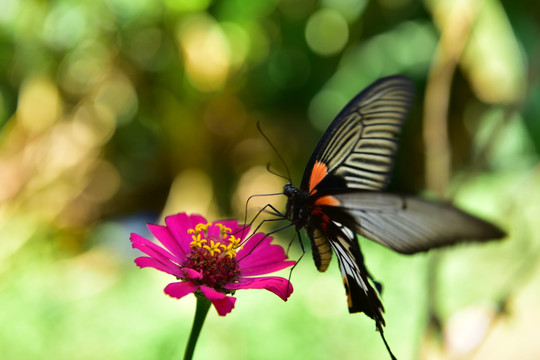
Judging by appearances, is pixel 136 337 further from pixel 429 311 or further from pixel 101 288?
pixel 429 311

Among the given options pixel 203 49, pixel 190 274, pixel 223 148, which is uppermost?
pixel 190 274

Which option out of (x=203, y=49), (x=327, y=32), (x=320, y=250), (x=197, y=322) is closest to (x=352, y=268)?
(x=320, y=250)

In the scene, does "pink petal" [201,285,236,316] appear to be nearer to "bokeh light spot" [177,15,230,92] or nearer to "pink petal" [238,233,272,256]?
"pink petal" [238,233,272,256]

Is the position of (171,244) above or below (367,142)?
below

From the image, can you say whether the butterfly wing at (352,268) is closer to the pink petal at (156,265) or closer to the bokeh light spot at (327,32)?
the pink petal at (156,265)

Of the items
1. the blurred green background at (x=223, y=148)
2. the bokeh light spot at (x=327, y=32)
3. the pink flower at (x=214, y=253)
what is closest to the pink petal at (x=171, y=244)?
the pink flower at (x=214, y=253)

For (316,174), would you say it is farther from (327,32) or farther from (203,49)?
(327,32)
